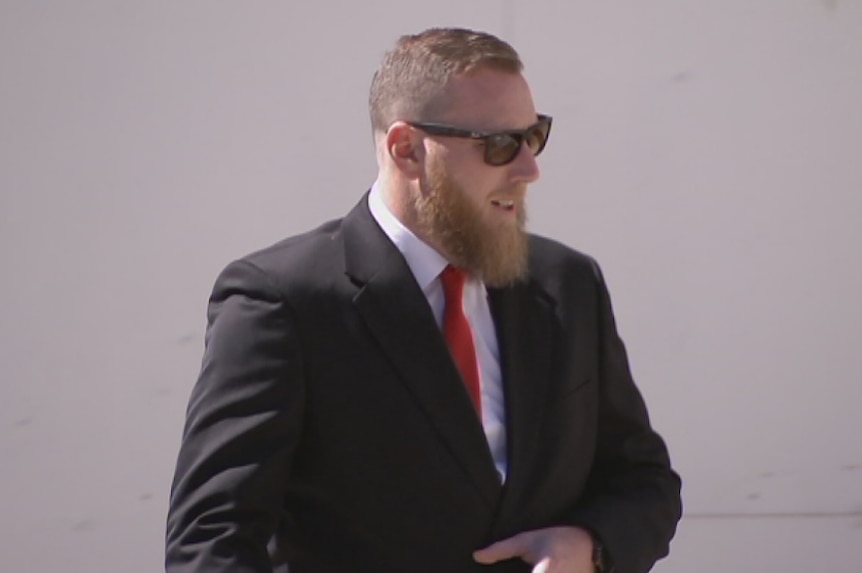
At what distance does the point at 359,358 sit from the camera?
236 cm

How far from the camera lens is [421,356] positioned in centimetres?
238

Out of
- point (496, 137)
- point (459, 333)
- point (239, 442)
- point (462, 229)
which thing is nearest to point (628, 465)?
point (459, 333)

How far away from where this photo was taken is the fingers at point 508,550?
2359mm

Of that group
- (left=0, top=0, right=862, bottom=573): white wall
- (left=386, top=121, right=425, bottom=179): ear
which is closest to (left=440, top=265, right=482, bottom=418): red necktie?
(left=386, top=121, right=425, bottom=179): ear

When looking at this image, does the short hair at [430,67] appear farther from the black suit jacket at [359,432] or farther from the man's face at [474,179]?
the black suit jacket at [359,432]

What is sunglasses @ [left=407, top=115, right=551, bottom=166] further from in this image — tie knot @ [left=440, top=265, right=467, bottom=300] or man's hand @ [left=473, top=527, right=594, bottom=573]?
man's hand @ [left=473, top=527, right=594, bottom=573]

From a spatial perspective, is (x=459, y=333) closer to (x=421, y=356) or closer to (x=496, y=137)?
(x=421, y=356)

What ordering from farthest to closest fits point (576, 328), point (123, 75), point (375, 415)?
point (123, 75)
point (576, 328)
point (375, 415)

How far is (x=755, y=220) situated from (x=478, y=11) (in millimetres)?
1072

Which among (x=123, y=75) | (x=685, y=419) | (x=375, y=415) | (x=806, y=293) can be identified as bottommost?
(x=685, y=419)

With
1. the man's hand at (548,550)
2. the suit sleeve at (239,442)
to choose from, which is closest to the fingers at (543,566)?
the man's hand at (548,550)

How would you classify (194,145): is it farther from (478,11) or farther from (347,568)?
(347,568)

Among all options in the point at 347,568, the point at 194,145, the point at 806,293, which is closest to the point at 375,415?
the point at 347,568

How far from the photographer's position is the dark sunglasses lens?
7.93 feet
